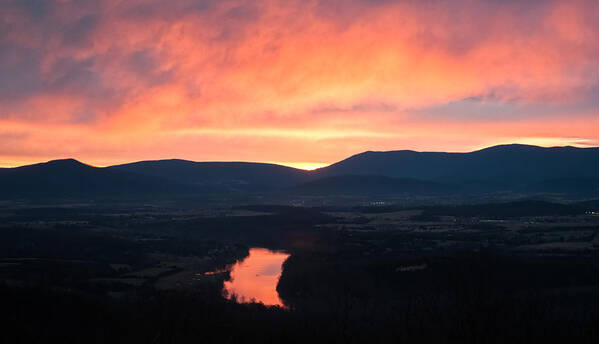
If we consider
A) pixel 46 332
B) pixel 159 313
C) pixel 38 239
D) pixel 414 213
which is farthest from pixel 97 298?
pixel 414 213

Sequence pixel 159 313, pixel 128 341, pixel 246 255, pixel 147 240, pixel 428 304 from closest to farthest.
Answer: pixel 128 341 < pixel 159 313 < pixel 428 304 < pixel 246 255 < pixel 147 240

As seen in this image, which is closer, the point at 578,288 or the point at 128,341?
the point at 128,341

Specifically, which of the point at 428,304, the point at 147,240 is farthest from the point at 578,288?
the point at 147,240

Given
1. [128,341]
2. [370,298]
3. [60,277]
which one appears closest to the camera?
[128,341]

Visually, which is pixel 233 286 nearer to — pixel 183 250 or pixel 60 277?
pixel 60 277

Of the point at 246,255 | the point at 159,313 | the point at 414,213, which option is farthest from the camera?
the point at 414,213

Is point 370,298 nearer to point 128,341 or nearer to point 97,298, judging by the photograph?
point 97,298
